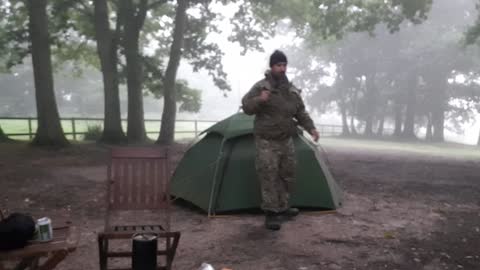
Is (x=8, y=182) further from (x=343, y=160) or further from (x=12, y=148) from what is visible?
(x=343, y=160)

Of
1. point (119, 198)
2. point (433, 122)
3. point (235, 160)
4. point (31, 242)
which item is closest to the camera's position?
point (31, 242)

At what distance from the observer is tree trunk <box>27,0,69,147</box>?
1478cm

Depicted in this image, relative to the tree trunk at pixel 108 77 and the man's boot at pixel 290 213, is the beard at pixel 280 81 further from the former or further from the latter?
the tree trunk at pixel 108 77

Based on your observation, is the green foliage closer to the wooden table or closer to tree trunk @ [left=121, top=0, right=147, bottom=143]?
tree trunk @ [left=121, top=0, right=147, bottom=143]

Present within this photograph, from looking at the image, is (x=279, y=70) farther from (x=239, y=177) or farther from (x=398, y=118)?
(x=398, y=118)

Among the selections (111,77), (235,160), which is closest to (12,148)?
(111,77)

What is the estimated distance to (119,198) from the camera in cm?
464

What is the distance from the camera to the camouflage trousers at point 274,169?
616 centimetres

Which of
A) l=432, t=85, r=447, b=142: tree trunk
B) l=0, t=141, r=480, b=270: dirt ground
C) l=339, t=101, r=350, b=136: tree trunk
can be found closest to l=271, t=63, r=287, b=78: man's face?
l=0, t=141, r=480, b=270: dirt ground

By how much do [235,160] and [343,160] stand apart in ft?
30.4

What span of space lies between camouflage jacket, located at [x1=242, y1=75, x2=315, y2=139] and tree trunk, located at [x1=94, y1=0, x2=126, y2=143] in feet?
41.7

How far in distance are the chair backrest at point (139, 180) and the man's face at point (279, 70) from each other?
2.23 m

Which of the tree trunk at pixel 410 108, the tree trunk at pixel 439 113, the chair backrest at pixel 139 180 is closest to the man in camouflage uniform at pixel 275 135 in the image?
the chair backrest at pixel 139 180

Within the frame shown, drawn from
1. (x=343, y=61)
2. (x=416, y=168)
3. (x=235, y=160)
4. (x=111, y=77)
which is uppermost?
(x=343, y=61)
